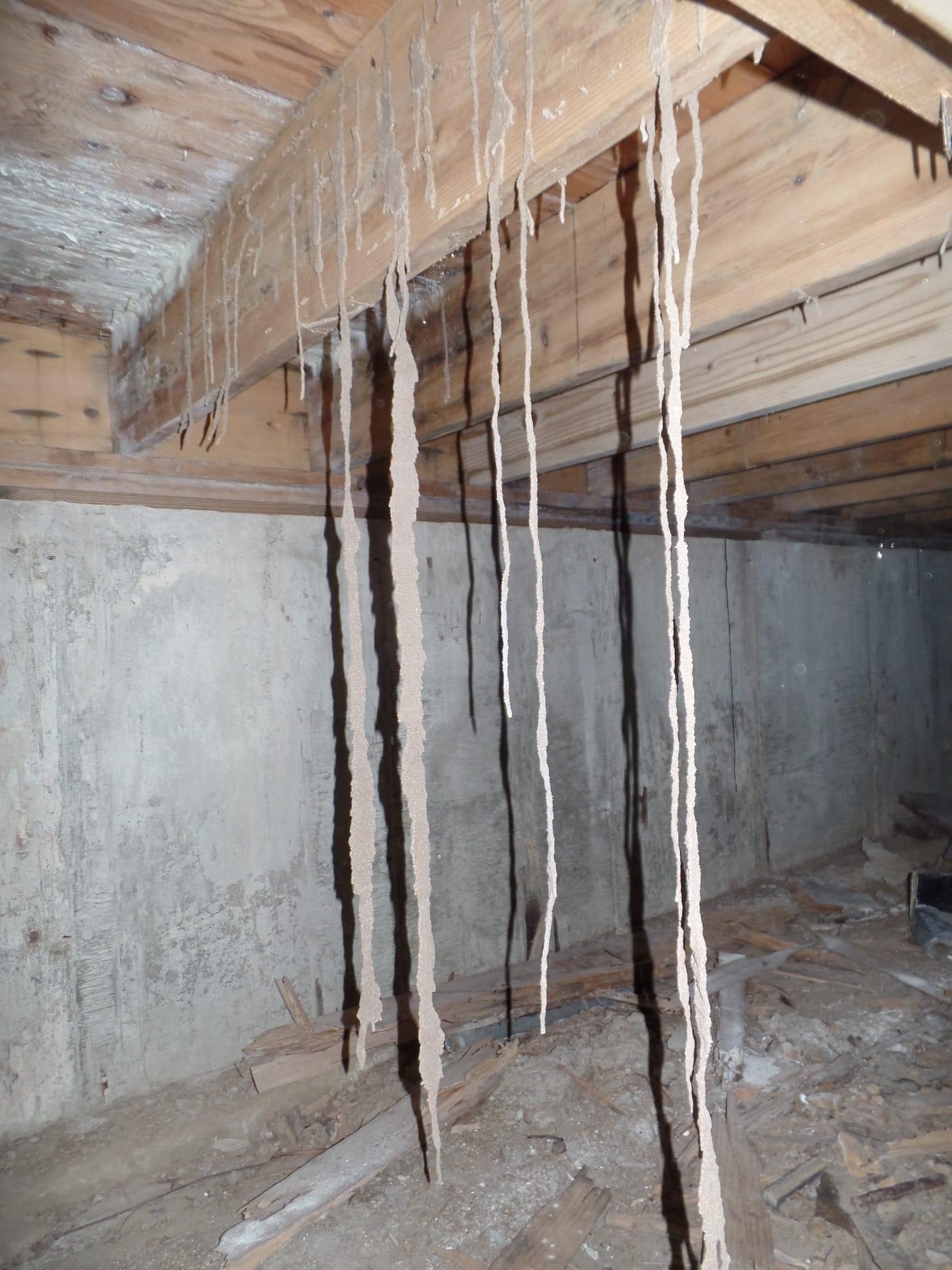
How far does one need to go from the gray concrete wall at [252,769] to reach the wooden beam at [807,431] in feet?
1.77

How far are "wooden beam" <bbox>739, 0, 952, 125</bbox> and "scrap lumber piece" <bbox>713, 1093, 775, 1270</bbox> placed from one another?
245 centimetres

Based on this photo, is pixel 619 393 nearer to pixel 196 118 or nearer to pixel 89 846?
pixel 196 118

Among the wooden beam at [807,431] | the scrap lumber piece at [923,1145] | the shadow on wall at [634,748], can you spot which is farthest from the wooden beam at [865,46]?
the scrap lumber piece at [923,1145]

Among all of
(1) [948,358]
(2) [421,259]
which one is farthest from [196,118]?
(1) [948,358]

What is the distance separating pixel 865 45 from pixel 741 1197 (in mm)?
2636

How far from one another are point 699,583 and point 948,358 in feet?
8.04

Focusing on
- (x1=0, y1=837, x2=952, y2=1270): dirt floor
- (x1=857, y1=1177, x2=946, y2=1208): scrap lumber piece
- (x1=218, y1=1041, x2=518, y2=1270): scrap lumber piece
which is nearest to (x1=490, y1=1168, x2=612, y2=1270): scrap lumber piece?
(x1=0, y1=837, x2=952, y2=1270): dirt floor

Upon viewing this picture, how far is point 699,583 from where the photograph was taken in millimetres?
4254

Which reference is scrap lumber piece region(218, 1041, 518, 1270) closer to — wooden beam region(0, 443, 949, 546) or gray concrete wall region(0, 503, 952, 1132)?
gray concrete wall region(0, 503, 952, 1132)

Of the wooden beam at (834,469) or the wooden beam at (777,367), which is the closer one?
→ the wooden beam at (777,367)

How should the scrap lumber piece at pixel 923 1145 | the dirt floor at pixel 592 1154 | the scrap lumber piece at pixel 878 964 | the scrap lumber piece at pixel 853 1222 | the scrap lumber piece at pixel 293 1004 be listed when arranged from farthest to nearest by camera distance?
the scrap lumber piece at pixel 878 964, the scrap lumber piece at pixel 293 1004, the scrap lumber piece at pixel 923 1145, the dirt floor at pixel 592 1154, the scrap lumber piece at pixel 853 1222

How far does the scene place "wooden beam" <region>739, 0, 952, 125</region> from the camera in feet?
2.18

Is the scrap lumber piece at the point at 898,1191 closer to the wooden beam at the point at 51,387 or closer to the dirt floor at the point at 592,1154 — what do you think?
the dirt floor at the point at 592,1154

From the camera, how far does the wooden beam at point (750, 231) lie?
1.24 m
